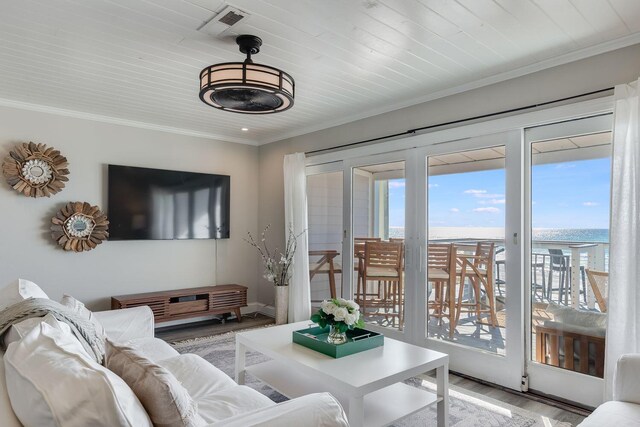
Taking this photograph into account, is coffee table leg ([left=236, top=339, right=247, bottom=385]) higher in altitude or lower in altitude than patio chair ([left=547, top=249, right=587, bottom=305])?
lower

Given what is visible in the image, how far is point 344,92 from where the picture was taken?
363cm

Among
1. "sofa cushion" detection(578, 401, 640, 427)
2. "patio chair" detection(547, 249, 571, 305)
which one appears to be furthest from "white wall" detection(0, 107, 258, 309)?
"sofa cushion" detection(578, 401, 640, 427)

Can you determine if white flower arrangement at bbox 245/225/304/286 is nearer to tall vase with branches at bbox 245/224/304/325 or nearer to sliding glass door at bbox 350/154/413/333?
tall vase with branches at bbox 245/224/304/325

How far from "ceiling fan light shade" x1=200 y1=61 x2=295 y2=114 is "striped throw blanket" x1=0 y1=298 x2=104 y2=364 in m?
1.38

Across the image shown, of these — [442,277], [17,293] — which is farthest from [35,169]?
[442,277]

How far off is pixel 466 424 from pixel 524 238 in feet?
4.57

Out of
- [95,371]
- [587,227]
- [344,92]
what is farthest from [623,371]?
[344,92]

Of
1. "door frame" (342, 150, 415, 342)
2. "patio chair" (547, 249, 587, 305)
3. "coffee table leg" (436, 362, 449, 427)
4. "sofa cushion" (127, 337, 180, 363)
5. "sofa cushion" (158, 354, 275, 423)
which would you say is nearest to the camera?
"sofa cushion" (158, 354, 275, 423)

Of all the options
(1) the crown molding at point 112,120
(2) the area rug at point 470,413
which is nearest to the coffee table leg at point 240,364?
(2) the area rug at point 470,413

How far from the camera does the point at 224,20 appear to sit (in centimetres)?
233

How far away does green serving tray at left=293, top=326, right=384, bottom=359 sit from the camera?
7.72 ft

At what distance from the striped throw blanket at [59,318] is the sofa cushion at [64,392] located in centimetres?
50

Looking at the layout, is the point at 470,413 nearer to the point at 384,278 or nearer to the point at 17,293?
the point at 384,278

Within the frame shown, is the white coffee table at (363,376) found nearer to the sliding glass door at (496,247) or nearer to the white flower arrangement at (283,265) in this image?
the sliding glass door at (496,247)
